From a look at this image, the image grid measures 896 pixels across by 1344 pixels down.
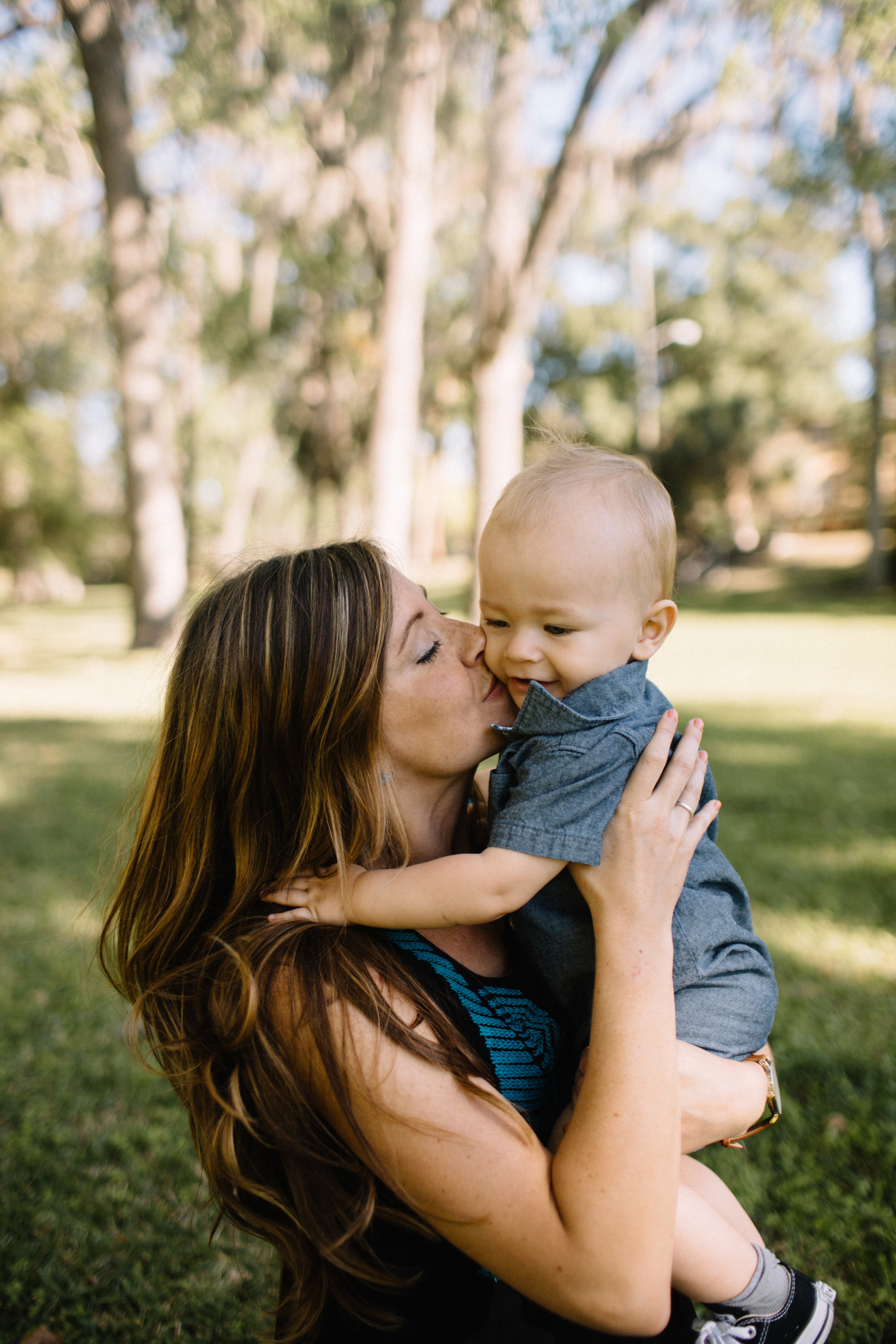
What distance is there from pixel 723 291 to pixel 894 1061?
3410 cm

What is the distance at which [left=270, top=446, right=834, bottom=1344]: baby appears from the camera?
150cm

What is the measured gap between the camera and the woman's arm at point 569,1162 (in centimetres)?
125

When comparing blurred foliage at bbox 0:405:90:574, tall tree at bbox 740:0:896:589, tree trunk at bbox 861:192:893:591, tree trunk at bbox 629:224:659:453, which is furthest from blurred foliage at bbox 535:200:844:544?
blurred foliage at bbox 0:405:90:574

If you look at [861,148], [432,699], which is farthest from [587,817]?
[861,148]

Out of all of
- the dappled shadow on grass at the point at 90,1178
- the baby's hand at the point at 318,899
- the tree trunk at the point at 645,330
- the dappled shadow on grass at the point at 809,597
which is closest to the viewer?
the baby's hand at the point at 318,899

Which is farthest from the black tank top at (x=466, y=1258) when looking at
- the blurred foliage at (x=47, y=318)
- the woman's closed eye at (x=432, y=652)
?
the blurred foliage at (x=47, y=318)

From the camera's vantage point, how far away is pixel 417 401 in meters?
11.7

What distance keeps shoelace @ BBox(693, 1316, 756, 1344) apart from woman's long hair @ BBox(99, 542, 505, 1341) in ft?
1.91

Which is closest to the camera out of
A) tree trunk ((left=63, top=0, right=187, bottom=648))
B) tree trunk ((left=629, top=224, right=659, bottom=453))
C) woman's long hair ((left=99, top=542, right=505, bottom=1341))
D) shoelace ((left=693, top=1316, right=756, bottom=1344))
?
woman's long hair ((left=99, top=542, right=505, bottom=1341))

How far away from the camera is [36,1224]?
2627 mm

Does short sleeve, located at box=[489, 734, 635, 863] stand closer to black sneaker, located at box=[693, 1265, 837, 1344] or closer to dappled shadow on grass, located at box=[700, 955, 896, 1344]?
black sneaker, located at box=[693, 1265, 837, 1344]

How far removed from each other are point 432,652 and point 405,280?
10.0m

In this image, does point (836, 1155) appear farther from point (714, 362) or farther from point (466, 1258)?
point (714, 362)

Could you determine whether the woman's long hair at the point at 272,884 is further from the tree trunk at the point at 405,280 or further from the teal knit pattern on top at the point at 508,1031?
the tree trunk at the point at 405,280
